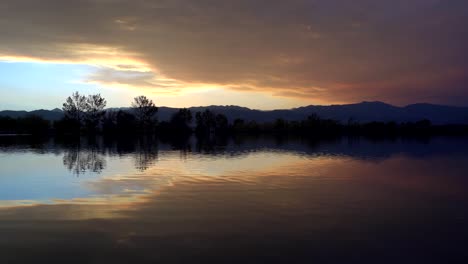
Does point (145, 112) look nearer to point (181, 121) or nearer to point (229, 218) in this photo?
point (181, 121)

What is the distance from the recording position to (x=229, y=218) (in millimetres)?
12344

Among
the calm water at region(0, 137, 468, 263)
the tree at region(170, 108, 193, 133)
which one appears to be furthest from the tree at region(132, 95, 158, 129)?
the calm water at region(0, 137, 468, 263)

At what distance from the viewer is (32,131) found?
10500 centimetres

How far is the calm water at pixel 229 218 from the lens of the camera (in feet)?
30.0

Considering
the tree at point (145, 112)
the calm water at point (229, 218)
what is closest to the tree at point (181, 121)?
the tree at point (145, 112)

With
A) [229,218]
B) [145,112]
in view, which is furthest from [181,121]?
[229,218]

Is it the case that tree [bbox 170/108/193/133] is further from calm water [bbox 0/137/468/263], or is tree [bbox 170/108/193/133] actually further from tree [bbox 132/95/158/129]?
calm water [bbox 0/137/468/263]

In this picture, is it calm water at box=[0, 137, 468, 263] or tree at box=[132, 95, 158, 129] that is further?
tree at box=[132, 95, 158, 129]

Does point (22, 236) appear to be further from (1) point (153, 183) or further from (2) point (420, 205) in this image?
(2) point (420, 205)

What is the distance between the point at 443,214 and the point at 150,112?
4528 inches

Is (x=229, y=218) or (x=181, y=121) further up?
(x=181, y=121)

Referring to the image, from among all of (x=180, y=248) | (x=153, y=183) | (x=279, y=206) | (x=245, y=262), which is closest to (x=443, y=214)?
(x=279, y=206)

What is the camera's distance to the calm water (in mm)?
9148

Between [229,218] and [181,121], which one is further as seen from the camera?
[181,121]
